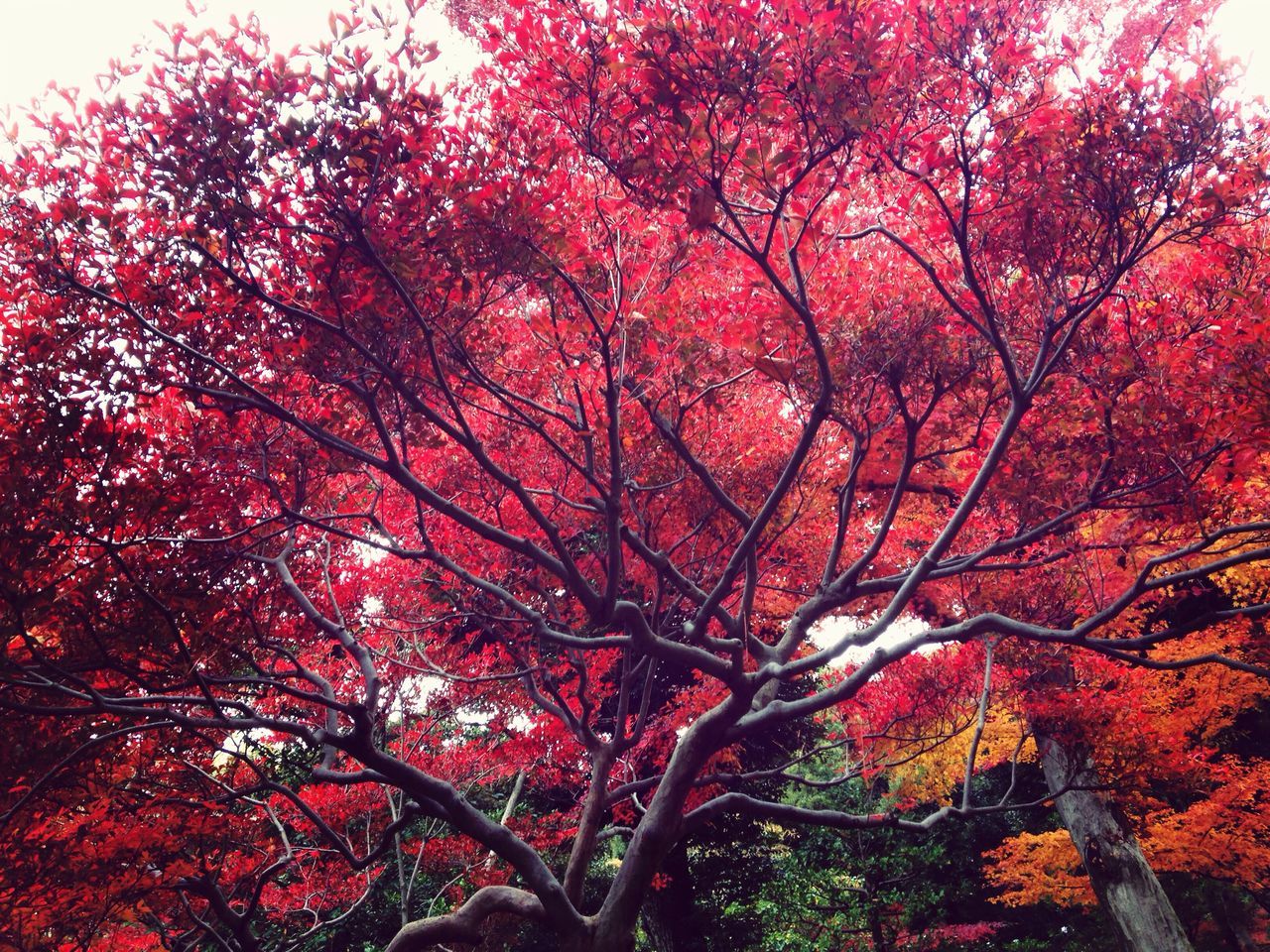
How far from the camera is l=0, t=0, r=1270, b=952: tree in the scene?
3543 millimetres

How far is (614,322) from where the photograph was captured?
4.20 metres

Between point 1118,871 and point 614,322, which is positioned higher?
point 614,322

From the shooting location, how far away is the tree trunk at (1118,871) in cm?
816

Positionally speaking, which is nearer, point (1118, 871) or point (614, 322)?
point (614, 322)

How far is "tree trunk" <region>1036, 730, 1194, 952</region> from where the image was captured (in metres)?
8.16

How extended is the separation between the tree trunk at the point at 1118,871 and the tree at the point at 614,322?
3.79m

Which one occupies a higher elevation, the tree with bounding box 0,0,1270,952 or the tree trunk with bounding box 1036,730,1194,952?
the tree with bounding box 0,0,1270,952

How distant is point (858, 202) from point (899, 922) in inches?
456

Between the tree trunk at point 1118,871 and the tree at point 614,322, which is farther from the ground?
→ the tree at point 614,322

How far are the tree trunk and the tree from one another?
3.79 meters

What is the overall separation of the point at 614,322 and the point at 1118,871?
8399 millimetres

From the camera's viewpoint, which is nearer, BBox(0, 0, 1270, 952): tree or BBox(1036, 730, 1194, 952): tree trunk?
BBox(0, 0, 1270, 952): tree

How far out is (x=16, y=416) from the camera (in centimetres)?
387

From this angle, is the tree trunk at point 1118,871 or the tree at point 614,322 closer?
the tree at point 614,322
